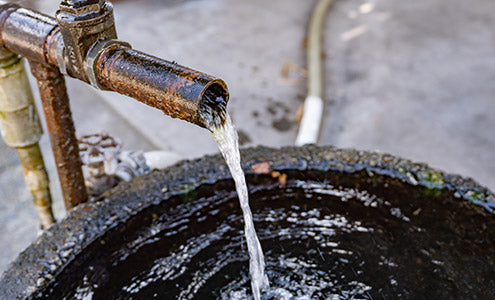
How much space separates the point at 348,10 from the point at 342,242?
4678 mm

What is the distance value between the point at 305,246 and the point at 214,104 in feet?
3.00

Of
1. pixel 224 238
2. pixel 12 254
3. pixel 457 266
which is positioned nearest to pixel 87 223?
pixel 224 238

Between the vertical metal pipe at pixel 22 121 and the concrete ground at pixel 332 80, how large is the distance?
0.70m

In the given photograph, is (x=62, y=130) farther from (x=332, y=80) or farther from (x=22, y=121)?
(x=332, y=80)

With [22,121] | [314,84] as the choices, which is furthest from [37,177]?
[314,84]

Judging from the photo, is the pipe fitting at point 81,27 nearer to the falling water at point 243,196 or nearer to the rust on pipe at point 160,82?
the rust on pipe at point 160,82

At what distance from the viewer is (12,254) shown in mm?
3016

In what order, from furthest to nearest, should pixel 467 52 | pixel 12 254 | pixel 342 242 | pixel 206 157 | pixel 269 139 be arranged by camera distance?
pixel 467 52
pixel 269 139
pixel 12 254
pixel 206 157
pixel 342 242

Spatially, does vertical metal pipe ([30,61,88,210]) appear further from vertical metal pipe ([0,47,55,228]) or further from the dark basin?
vertical metal pipe ([0,47,55,228])

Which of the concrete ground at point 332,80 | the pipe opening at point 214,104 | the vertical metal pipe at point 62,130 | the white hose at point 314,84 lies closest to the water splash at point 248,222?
the pipe opening at point 214,104

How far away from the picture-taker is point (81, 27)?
157cm

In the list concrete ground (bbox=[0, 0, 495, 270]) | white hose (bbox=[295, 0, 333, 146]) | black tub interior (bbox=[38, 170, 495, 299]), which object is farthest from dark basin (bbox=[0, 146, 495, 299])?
white hose (bbox=[295, 0, 333, 146])

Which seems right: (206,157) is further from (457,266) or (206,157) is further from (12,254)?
(12,254)

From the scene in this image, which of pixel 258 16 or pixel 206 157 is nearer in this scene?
pixel 206 157
